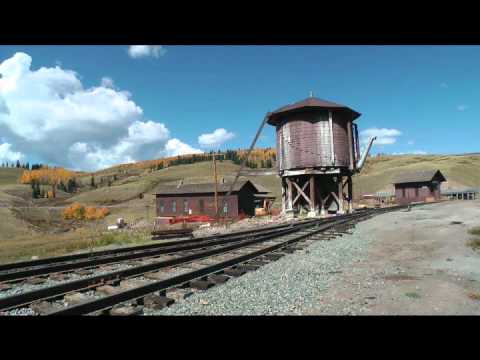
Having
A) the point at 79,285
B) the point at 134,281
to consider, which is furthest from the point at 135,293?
the point at 134,281

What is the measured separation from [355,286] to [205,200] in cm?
3851

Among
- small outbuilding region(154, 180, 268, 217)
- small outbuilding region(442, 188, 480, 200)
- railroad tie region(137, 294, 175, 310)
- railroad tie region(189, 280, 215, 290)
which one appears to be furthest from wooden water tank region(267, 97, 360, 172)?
small outbuilding region(442, 188, 480, 200)

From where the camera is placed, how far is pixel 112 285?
23.6 ft

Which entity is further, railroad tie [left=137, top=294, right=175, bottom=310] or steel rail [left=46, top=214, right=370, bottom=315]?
railroad tie [left=137, top=294, right=175, bottom=310]

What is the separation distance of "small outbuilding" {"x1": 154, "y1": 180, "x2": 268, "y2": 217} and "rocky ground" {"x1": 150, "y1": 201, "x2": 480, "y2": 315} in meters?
31.9

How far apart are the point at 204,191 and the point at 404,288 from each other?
39180 mm

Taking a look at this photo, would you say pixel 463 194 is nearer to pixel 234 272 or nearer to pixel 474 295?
pixel 474 295

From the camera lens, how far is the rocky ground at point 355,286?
17.5ft

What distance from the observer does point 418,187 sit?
58875mm

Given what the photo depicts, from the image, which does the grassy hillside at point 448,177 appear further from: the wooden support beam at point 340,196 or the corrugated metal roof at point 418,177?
the wooden support beam at point 340,196

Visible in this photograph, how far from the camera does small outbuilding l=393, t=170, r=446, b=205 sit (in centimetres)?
5751

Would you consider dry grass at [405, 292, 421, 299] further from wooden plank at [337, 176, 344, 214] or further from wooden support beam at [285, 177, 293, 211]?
wooden plank at [337, 176, 344, 214]
